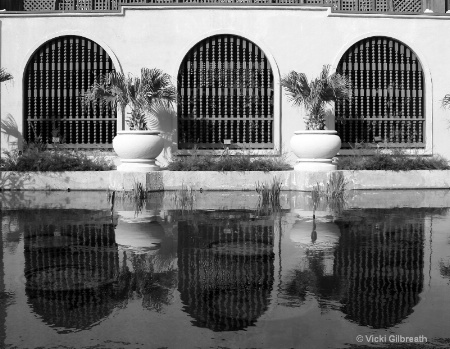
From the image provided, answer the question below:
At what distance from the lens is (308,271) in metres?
5.29

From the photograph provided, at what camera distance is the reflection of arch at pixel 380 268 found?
4062 millimetres

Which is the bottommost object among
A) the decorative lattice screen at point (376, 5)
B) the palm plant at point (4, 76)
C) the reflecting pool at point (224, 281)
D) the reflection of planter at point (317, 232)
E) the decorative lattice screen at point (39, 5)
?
the reflecting pool at point (224, 281)

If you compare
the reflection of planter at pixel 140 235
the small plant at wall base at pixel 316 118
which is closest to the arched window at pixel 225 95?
the small plant at wall base at pixel 316 118

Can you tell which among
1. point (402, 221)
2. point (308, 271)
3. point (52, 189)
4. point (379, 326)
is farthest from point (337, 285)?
point (52, 189)

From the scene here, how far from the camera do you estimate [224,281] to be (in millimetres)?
4883

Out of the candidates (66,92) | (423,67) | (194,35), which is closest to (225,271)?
(194,35)

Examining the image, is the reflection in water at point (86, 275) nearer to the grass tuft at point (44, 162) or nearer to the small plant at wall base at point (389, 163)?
the grass tuft at point (44, 162)

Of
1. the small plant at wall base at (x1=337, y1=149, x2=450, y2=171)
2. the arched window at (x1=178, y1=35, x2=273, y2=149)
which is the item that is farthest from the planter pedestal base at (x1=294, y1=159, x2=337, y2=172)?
the arched window at (x1=178, y1=35, x2=273, y2=149)

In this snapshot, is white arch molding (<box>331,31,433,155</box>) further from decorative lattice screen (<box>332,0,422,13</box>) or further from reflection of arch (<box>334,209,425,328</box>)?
reflection of arch (<box>334,209,425,328</box>)

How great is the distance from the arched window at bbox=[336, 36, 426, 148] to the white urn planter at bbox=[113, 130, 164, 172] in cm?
585

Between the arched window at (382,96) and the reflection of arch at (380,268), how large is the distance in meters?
9.16

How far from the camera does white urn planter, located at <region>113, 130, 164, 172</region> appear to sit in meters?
14.5

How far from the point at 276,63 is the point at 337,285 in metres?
13.5

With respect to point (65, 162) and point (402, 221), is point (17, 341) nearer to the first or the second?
point (402, 221)
